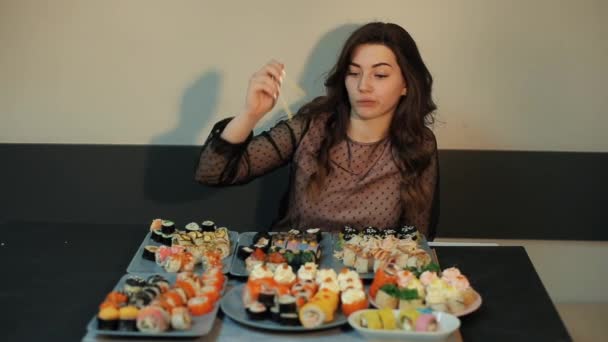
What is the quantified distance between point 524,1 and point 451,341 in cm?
151

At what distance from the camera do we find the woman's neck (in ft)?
7.72

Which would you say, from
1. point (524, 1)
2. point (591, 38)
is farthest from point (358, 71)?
point (591, 38)

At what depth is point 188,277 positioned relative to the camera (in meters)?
1.69

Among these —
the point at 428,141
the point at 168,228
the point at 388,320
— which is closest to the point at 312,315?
the point at 388,320

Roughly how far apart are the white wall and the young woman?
0.34 metres

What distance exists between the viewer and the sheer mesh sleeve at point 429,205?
2.34 m

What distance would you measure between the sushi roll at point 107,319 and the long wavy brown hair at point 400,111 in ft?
3.07

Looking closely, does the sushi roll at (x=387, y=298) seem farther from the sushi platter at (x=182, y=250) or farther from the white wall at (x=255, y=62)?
the white wall at (x=255, y=62)

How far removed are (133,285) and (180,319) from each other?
0.59 ft

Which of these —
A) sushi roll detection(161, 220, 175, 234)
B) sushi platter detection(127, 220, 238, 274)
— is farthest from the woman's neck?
sushi roll detection(161, 220, 175, 234)

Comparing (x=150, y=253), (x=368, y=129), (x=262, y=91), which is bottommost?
(x=150, y=253)

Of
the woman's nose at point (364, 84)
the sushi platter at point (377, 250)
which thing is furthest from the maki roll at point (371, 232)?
the woman's nose at point (364, 84)

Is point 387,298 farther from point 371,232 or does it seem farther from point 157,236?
point 157,236

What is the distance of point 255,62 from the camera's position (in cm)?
269
